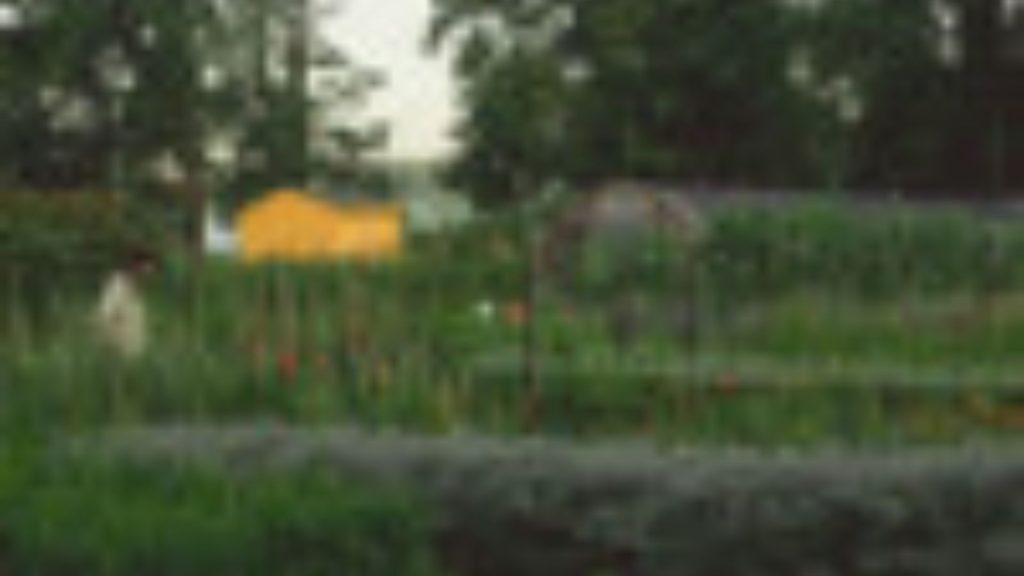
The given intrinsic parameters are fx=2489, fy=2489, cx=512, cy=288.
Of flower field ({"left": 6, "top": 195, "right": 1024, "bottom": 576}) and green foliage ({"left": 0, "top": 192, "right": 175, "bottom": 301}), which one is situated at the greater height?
green foliage ({"left": 0, "top": 192, "right": 175, "bottom": 301})

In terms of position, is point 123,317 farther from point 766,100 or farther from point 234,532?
point 766,100

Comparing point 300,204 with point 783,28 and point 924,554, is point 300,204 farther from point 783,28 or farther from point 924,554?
point 924,554

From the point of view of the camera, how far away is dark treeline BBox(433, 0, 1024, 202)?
1683 inches

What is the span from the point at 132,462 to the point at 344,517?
44.1 inches

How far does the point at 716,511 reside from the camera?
9586 mm

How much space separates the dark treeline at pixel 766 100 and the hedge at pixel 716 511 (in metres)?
32.6

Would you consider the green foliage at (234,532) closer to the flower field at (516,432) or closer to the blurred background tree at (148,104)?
the flower field at (516,432)

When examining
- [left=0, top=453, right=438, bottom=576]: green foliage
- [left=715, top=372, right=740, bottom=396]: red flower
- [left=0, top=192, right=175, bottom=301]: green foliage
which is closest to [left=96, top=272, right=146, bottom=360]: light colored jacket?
[left=715, top=372, right=740, bottom=396]: red flower

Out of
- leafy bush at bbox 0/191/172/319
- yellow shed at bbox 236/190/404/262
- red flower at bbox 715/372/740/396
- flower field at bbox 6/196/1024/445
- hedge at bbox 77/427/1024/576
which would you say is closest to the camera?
hedge at bbox 77/427/1024/576

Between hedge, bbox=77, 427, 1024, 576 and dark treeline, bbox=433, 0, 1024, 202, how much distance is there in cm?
3257

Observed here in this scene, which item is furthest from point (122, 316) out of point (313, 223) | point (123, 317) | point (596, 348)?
point (313, 223)

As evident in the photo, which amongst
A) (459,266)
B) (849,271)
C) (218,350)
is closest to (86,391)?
(218,350)

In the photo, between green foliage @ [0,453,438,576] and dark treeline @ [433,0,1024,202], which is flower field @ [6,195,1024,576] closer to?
green foliage @ [0,453,438,576]

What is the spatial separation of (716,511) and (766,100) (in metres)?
34.1
